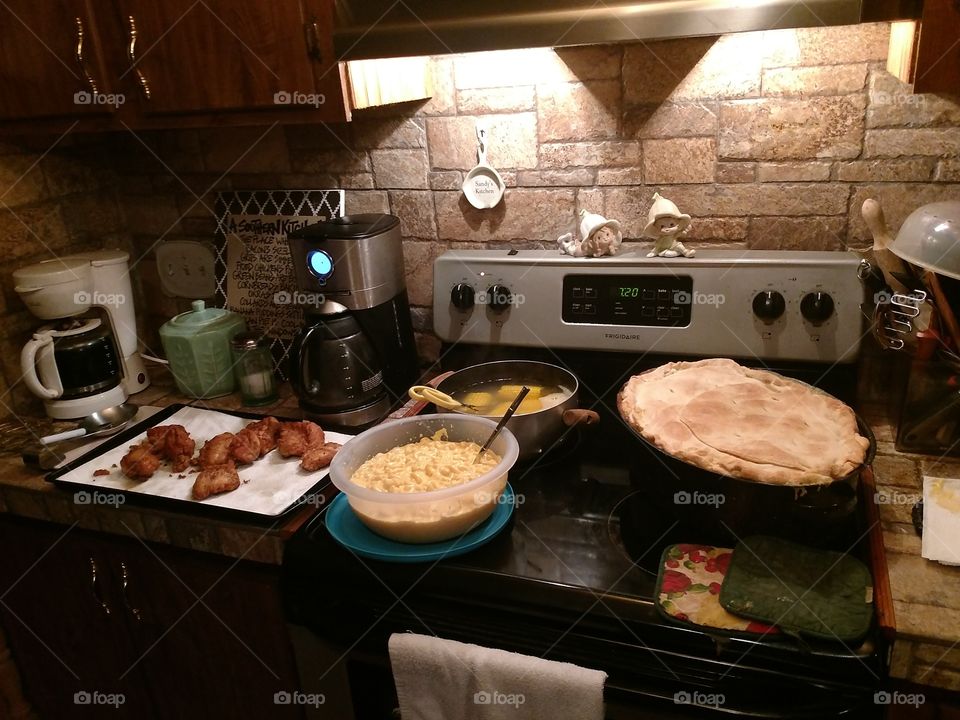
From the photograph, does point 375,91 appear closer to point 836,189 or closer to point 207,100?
point 207,100

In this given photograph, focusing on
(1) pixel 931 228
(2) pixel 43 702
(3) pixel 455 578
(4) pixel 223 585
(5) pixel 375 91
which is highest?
(5) pixel 375 91

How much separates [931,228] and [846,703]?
2.23 feet

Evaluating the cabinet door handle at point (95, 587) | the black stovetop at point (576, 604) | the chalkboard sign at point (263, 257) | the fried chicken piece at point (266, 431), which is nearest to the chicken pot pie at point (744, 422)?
the black stovetop at point (576, 604)

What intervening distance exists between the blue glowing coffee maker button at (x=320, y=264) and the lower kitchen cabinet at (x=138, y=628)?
23.2 inches

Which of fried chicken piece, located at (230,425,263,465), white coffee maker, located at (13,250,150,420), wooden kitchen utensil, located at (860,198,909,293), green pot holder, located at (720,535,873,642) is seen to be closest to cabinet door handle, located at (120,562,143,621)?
fried chicken piece, located at (230,425,263,465)

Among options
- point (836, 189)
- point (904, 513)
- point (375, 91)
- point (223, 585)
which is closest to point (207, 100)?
point (375, 91)

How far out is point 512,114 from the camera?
1.53 metres

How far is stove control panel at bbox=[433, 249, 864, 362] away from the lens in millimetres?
1320

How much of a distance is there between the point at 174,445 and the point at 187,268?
74 centimetres

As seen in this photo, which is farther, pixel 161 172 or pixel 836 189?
pixel 161 172

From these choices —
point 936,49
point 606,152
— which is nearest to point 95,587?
point 606,152

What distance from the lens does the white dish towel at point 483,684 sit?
0.95 meters

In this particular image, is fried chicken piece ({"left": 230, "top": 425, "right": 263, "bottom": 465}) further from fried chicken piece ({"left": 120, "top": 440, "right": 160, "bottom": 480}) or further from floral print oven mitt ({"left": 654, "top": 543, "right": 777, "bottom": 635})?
floral print oven mitt ({"left": 654, "top": 543, "right": 777, "bottom": 635})

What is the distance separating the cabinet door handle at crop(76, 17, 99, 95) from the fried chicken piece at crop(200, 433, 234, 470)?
0.77 m
